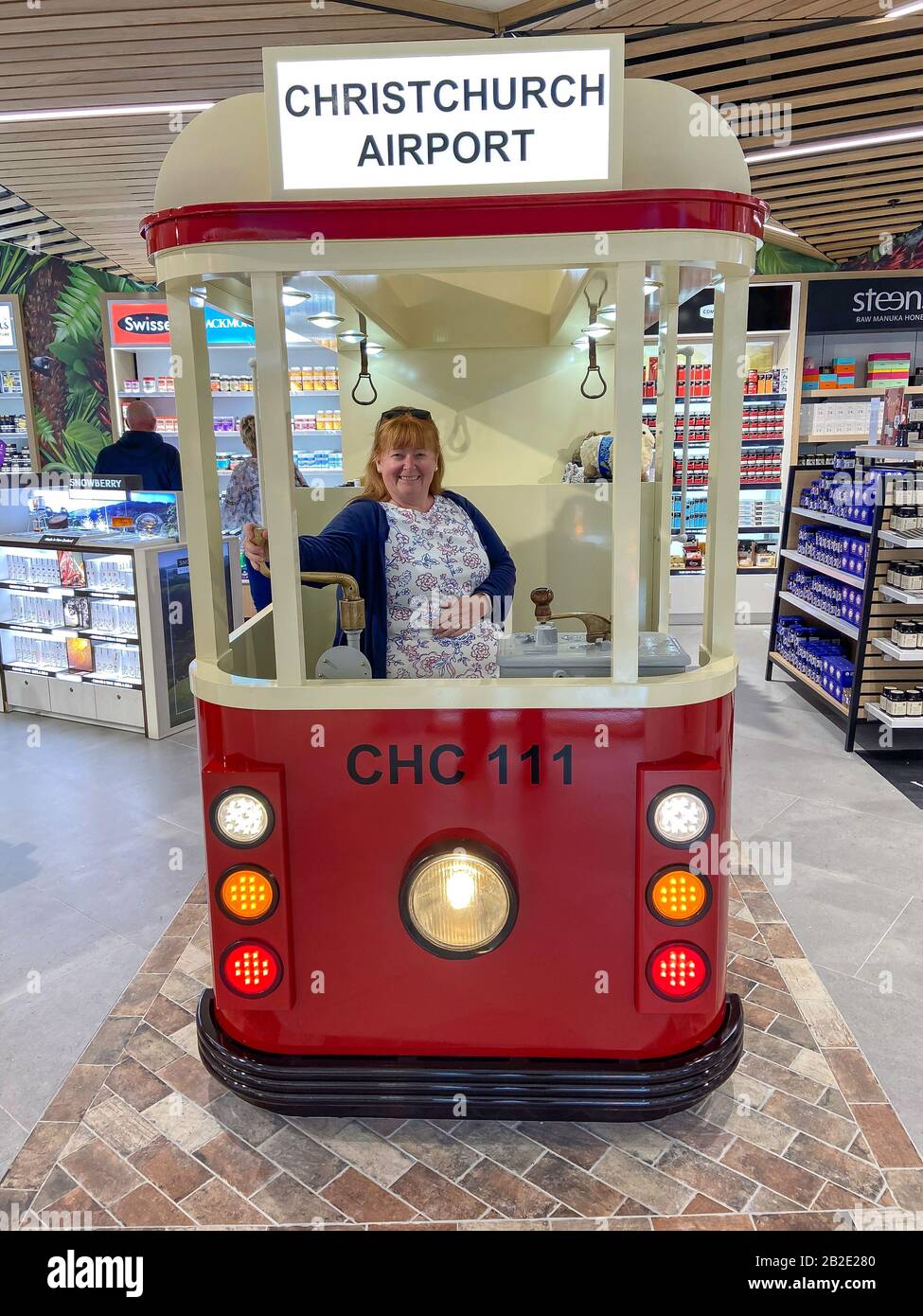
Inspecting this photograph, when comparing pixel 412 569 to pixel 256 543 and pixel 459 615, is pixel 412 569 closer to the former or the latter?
pixel 459 615

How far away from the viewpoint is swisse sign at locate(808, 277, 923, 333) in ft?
32.4

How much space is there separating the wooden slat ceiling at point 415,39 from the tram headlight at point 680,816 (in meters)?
3.07

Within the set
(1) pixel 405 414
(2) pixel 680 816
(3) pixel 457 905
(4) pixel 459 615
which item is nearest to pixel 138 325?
(1) pixel 405 414

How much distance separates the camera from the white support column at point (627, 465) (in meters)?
1.85

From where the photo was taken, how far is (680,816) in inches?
79.1

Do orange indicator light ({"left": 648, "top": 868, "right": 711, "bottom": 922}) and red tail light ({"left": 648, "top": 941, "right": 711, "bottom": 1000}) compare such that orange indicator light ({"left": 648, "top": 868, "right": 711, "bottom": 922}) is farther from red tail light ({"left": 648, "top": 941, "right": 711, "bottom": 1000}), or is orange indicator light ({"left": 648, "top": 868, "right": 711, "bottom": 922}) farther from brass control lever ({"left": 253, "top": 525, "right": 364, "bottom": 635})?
brass control lever ({"left": 253, "top": 525, "right": 364, "bottom": 635})

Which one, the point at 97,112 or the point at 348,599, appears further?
the point at 97,112

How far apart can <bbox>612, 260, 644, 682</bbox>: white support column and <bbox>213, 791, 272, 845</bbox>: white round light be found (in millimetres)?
865

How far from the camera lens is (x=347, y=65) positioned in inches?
69.4

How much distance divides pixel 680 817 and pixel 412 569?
99cm

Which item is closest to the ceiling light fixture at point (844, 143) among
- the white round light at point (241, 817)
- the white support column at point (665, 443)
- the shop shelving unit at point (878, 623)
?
the shop shelving unit at point (878, 623)

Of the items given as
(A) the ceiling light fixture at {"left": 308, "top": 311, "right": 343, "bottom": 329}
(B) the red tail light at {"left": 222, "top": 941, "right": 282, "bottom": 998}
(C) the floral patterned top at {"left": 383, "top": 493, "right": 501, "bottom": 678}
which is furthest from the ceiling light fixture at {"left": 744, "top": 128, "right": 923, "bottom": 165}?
(B) the red tail light at {"left": 222, "top": 941, "right": 282, "bottom": 998}
